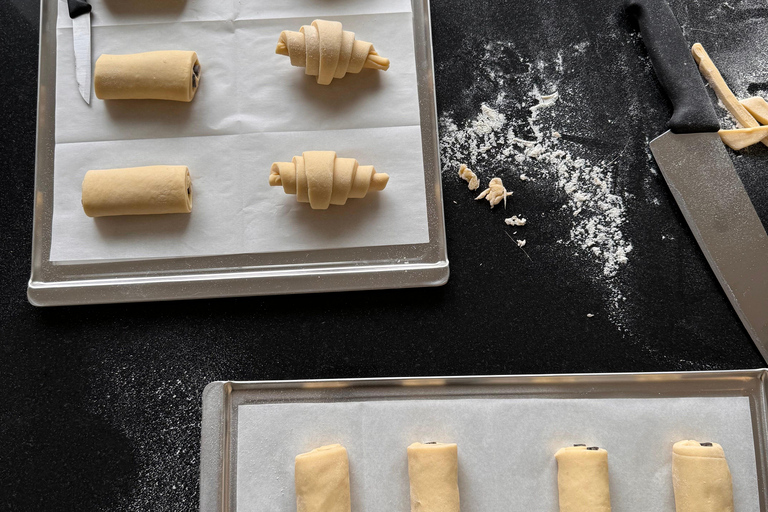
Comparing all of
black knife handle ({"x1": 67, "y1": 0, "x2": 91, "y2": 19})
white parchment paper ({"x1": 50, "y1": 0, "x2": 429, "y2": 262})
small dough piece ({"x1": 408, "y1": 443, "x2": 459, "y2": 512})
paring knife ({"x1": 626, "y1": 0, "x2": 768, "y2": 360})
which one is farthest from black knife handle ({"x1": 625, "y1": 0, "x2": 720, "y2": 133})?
black knife handle ({"x1": 67, "y1": 0, "x2": 91, "y2": 19})

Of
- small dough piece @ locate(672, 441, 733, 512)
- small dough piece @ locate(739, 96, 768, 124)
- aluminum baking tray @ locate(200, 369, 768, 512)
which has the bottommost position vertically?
small dough piece @ locate(672, 441, 733, 512)

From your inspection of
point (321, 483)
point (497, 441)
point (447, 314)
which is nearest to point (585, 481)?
point (497, 441)

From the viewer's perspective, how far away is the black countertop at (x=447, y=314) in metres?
1.31

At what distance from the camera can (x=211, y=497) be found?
50.2 inches

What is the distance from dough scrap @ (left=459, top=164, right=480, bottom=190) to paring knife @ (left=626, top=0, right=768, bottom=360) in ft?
1.53

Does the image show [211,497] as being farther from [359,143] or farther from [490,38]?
[490,38]

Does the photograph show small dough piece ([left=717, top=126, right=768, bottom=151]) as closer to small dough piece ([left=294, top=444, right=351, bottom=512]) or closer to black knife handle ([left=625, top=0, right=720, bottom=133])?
black knife handle ([left=625, top=0, right=720, bottom=133])

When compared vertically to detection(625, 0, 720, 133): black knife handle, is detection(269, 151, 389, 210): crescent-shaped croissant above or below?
below

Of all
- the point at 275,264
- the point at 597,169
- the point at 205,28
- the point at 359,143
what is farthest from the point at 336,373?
the point at 205,28

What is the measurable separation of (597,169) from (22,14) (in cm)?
156

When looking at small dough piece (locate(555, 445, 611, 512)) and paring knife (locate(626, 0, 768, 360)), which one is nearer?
small dough piece (locate(555, 445, 611, 512))

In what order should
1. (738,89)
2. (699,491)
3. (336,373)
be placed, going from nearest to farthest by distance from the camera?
1. (699,491)
2. (336,373)
3. (738,89)

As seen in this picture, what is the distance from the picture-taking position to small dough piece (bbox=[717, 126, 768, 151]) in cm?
139

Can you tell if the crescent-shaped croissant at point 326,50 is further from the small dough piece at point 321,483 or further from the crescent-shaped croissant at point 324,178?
the small dough piece at point 321,483
